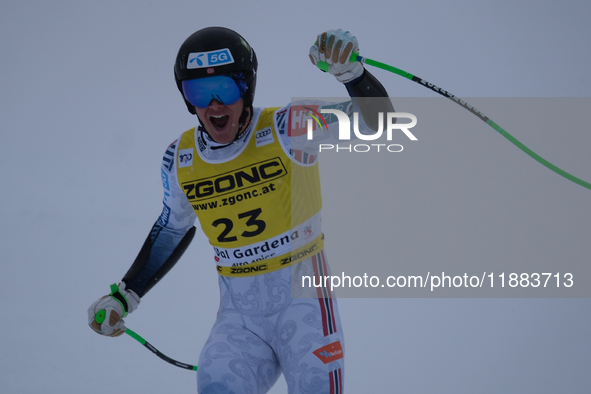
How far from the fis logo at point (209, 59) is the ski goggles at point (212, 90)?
5 centimetres

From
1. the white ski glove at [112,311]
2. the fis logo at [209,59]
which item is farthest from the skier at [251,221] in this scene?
the white ski glove at [112,311]

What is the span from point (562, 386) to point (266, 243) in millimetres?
2537

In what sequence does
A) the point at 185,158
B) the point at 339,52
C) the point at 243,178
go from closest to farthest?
the point at 339,52 → the point at 243,178 → the point at 185,158

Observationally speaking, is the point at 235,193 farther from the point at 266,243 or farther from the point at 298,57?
the point at 298,57

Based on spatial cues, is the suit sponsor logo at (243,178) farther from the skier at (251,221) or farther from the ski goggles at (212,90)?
the ski goggles at (212,90)

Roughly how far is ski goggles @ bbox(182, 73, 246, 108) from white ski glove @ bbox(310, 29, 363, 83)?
0.39 m

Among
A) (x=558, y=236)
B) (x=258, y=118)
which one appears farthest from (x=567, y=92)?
(x=258, y=118)

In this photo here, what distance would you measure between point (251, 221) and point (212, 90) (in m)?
0.56

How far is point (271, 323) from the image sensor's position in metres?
2.54

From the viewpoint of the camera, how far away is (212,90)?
2.50m

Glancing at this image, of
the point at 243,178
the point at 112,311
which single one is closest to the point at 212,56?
the point at 243,178

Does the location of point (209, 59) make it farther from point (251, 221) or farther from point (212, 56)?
point (251, 221)

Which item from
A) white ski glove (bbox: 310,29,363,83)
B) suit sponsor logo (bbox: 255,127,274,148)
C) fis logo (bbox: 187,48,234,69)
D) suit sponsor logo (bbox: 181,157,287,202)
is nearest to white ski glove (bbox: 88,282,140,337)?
suit sponsor logo (bbox: 181,157,287,202)

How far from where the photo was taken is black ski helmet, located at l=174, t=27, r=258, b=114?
8.16 ft
